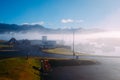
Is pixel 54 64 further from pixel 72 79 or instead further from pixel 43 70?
pixel 72 79

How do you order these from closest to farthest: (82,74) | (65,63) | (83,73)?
(82,74)
(83,73)
(65,63)

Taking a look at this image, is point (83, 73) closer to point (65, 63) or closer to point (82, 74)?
point (82, 74)

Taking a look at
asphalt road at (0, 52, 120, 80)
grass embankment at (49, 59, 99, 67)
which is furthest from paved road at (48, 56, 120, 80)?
grass embankment at (49, 59, 99, 67)

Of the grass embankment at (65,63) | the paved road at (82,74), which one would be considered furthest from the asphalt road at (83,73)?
the grass embankment at (65,63)

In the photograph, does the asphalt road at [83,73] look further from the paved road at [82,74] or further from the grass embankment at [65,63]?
the grass embankment at [65,63]

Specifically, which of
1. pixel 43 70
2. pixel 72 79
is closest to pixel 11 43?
pixel 43 70

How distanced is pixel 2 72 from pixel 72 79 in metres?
14.7

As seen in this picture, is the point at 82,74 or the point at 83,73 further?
the point at 83,73

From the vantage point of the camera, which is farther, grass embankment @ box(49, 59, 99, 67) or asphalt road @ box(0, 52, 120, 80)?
grass embankment @ box(49, 59, 99, 67)

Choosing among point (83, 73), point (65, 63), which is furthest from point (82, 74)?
point (65, 63)

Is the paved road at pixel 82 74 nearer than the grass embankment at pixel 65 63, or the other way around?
the paved road at pixel 82 74

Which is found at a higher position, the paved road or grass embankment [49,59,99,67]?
grass embankment [49,59,99,67]

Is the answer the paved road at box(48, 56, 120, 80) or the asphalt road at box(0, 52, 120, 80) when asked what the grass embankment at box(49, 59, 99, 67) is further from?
the paved road at box(48, 56, 120, 80)

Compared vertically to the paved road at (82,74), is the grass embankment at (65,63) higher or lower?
higher
